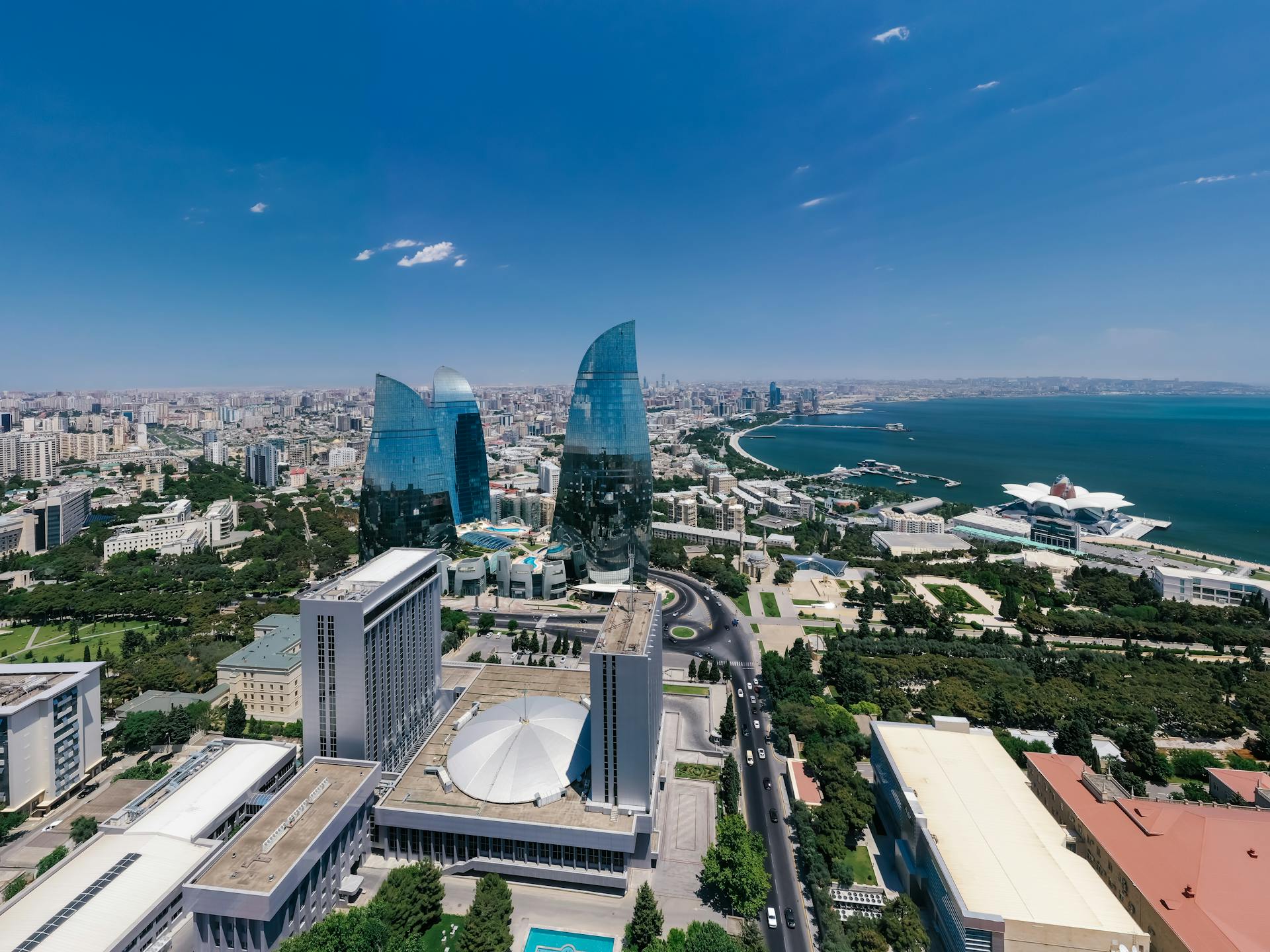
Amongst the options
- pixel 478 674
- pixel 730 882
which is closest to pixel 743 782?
pixel 730 882

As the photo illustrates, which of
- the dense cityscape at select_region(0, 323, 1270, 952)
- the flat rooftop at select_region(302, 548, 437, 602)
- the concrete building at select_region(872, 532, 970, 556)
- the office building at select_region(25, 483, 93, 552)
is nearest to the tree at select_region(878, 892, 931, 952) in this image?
the dense cityscape at select_region(0, 323, 1270, 952)

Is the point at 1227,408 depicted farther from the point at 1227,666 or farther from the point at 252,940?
the point at 252,940

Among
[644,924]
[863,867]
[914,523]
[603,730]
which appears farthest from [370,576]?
[914,523]

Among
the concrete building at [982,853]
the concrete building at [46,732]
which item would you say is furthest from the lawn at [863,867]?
the concrete building at [46,732]

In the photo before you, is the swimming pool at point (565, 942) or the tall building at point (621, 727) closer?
the swimming pool at point (565, 942)

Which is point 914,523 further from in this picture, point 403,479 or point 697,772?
point 403,479

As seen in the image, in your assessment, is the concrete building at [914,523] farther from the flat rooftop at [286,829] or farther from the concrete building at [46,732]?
the concrete building at [46,732]
